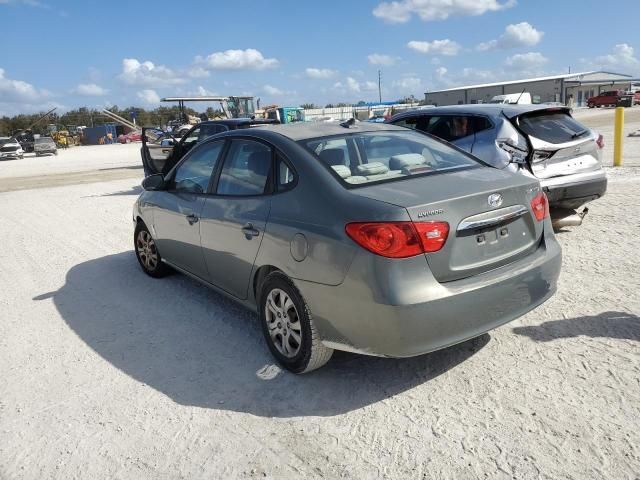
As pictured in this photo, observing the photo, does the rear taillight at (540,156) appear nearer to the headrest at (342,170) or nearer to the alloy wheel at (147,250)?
the headrest at (342,170)

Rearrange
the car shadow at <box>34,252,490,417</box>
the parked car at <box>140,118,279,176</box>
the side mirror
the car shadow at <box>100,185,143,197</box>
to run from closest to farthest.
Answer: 1. the car shadow at <box>34,252,490,417</box>
2. the side mirror
3. the parked car at <box>140,118,279,176</box>
4. the car shadow at <box>100,185,143,197</box>

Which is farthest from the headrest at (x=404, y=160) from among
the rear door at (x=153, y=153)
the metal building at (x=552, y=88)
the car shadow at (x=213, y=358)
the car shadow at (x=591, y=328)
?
the metal building at (x=552, y=88)

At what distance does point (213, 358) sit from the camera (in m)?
3.86

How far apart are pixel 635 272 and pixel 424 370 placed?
2.66 m

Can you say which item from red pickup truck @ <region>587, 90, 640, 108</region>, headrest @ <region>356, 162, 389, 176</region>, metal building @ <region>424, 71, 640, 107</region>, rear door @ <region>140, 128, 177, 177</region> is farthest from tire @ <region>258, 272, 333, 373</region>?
metal building @ <region>424, 71, 640, 107</region>

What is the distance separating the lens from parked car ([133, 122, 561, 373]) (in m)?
2.88

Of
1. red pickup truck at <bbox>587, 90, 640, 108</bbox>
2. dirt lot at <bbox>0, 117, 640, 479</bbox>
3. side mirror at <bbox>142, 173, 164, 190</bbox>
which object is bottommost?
dirt lot at <bbox>0, 117, 640, 479</bbox>

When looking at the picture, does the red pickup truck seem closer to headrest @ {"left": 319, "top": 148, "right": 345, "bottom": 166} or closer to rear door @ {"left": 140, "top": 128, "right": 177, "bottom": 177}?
rear door @ {"left": 140, "top": 128, "right": 177, "bottom": 177}

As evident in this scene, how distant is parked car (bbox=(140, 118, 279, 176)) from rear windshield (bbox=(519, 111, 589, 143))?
5794mm

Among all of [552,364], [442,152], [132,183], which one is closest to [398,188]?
[442,152]

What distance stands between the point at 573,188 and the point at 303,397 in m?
4.21

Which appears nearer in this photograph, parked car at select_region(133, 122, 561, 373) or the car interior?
parked car at select_region(133, 122, 561, 373)

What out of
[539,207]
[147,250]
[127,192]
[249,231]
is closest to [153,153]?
[127,192]

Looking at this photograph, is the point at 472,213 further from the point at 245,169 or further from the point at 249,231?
the point at 245,169
